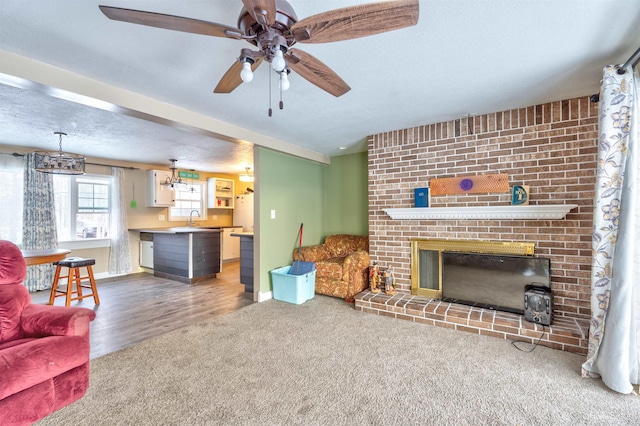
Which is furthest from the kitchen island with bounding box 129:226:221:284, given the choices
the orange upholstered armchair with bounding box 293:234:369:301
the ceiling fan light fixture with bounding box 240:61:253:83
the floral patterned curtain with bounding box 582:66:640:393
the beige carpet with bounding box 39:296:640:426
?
the floral patterned curtain with bounding box 582:66:640:393

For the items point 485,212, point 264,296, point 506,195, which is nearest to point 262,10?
point 485,212

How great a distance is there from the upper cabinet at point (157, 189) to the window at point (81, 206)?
0.68m

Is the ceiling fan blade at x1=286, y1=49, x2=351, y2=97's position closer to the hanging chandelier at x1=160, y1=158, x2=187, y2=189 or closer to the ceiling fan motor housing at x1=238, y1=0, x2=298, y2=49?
the ceiling fan motor housing at x1=238, y1=0, x2=298, y2=49

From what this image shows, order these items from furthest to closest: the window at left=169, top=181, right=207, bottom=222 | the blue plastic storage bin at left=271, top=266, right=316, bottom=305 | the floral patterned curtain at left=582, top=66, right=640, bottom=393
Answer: the window at left=169, top=181, right=207, bottom=222 → the blue plastic storage bin at left=271, top=266, right=316, bottom=305 → the floral patterned curtain at left=582, top=66, right=640, bottom=393

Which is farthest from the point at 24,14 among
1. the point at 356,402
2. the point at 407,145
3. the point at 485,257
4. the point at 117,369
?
the point at 485,257

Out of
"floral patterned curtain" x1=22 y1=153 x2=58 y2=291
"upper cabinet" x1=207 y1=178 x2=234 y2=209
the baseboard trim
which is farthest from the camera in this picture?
"upper cabinet" x1=207 y1=178 x2=234 y2=209

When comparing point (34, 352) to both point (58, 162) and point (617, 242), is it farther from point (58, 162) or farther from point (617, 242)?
point (617, 242)

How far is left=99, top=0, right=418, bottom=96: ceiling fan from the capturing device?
116 cm

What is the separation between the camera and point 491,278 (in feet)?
10.1

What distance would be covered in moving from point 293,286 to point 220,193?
168 inches

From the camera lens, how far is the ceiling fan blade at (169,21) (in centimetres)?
118

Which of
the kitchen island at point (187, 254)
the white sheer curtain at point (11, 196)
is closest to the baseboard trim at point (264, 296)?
the kitchen island at point (187, 254)

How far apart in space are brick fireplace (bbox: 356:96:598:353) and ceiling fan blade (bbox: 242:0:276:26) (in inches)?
110

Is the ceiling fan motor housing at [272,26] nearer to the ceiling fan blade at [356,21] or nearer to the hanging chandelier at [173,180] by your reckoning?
the ceiling fan blade at [356,21]
